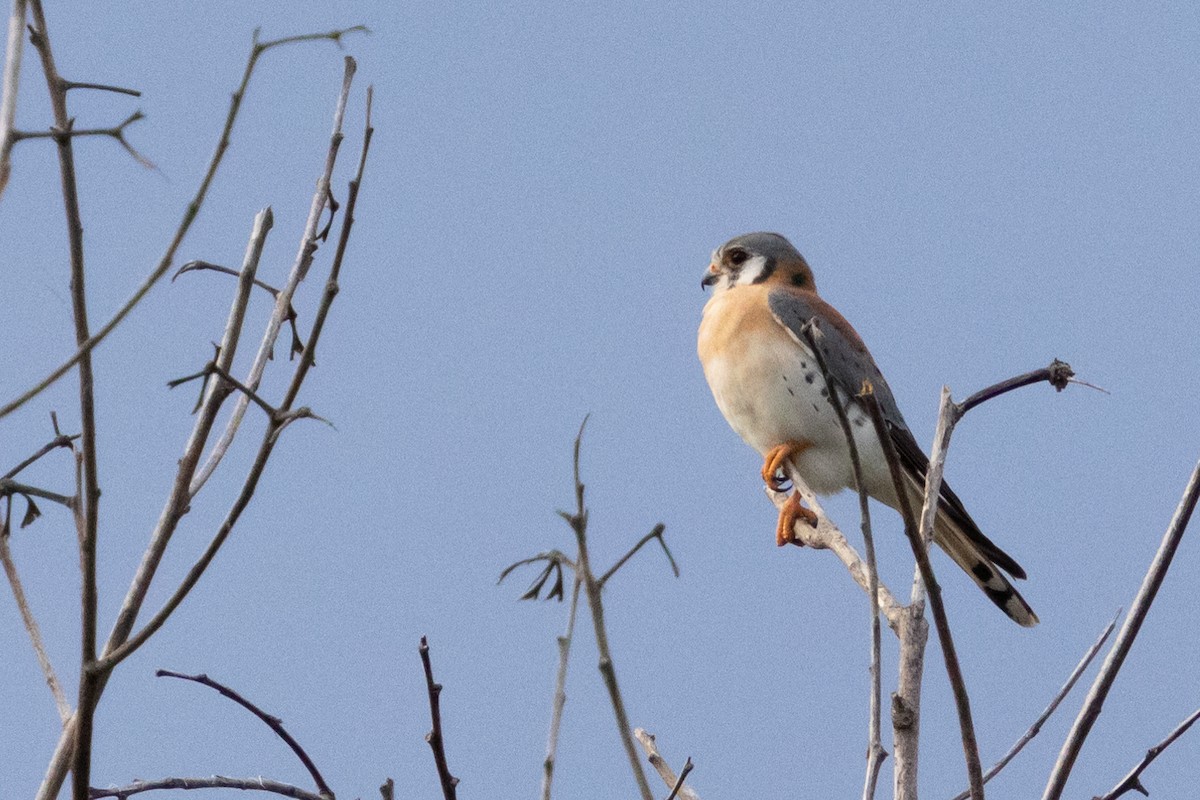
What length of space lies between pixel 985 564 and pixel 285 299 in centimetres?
335

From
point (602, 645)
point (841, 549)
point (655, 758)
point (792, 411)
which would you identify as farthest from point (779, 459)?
point (602, 645)

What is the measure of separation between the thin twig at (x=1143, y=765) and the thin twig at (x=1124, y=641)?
16cm

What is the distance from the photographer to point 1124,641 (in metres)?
1.69

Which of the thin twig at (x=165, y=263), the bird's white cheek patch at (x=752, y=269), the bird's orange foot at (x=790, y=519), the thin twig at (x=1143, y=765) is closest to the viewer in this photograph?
the thin twig at (x=165, y=263)

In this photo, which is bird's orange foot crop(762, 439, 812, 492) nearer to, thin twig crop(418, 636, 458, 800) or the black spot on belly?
the black spot on belly

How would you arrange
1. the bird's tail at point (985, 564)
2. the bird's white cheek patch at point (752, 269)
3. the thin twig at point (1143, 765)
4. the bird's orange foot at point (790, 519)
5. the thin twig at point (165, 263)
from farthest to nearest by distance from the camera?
1. the bird's white cheek patch at point (752, 269)
2. the bird's tail at point (985, 564)
3. the bird's orange foot at point (790, 519)
4. the thin twig at point (1143, 765)
5. the thin twig at point (165, 263)

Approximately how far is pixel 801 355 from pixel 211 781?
355cm

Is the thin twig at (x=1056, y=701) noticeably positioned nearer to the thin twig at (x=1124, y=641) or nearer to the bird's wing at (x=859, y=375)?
Answer: the thin twig at (x=1124, y=641)

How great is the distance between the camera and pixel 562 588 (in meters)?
1.68

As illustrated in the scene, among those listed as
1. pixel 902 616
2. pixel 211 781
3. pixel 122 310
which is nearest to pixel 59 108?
pixel 122 310

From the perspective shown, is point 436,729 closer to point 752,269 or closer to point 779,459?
point 779,459

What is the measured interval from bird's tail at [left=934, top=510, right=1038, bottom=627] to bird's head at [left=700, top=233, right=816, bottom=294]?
1.37 m

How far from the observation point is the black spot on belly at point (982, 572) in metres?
4.59

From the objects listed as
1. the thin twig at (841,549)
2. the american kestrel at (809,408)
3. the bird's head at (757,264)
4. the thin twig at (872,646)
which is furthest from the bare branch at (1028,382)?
the bird's head at (757,264)
